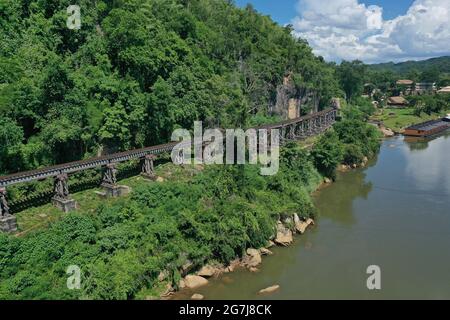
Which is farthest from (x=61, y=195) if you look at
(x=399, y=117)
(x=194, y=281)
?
(x=399, y=117)

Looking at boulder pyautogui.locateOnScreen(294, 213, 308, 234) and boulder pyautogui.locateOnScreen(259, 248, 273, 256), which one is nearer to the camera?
boulder pyautogui.locateOnScreen(259, 248, 273, 256)

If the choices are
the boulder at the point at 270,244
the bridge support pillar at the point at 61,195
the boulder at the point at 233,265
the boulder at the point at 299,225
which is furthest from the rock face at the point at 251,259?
the bridge support pillar at the point at 61,195

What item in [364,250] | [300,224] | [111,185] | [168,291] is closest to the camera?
[168,291]

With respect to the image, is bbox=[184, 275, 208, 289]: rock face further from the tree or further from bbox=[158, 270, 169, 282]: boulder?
the tree

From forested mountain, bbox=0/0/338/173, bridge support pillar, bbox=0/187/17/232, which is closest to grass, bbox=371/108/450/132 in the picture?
forested mountain, bbox=0/0/338/173

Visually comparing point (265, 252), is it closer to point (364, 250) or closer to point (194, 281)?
point (194, 281)

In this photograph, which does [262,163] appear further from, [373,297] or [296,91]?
[296,91]
